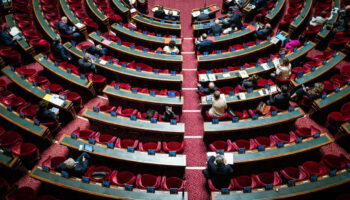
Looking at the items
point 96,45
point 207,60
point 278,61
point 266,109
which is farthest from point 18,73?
point 278,61

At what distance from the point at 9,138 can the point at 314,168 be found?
8.87 metres

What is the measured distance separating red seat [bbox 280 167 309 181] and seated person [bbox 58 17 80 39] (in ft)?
32.3

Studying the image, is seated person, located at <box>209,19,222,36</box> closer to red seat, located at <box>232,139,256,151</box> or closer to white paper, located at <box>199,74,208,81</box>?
white paper, located at <box>199,74,208,81</box>

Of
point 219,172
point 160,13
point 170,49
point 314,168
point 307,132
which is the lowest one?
point 219,172

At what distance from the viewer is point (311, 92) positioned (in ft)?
26.1

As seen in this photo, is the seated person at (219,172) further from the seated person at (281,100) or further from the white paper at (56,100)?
the white paper at (56,100)

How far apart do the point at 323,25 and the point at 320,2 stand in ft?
7.42

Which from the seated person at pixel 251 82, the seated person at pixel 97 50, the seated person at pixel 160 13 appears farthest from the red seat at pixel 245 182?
the seated person at pixel 160 13

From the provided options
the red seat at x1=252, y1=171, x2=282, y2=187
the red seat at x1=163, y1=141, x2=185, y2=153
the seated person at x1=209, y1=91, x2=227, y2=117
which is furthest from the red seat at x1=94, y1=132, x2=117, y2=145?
the red seat at x1=252, y1=171, x2=282, y2=187

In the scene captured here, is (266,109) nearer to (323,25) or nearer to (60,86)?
(323,25)

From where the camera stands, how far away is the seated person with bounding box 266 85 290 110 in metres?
7.49

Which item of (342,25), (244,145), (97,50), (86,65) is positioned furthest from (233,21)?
(86,65)

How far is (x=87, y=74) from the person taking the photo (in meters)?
9.21

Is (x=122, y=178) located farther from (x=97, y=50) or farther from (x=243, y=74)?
(x=97, y=50)
